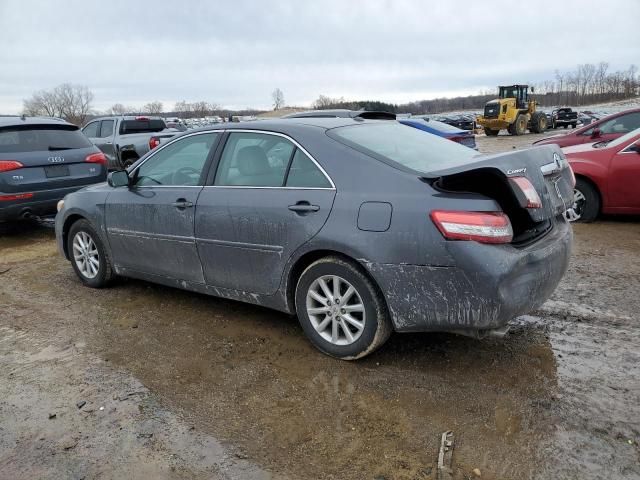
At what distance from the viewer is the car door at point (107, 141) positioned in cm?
1309

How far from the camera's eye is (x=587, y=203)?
7.16 metres

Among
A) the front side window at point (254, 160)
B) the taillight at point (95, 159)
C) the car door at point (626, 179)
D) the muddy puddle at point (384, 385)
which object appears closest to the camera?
the muddy puddle at point (384, 385)

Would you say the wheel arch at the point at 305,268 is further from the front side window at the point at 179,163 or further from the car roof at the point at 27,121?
the car roof at the point at 27,121

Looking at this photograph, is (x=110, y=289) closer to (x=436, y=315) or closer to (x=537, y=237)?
(x=436, y=315)

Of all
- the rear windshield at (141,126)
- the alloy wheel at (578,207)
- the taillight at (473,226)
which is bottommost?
the alloy wheel at (578,207)

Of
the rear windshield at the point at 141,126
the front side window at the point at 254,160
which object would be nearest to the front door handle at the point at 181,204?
the front side window at the point at 254,160

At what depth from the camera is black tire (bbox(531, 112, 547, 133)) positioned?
3381 cm

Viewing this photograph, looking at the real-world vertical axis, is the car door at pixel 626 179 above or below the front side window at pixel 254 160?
below

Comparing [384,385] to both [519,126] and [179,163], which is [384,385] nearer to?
[179,163]

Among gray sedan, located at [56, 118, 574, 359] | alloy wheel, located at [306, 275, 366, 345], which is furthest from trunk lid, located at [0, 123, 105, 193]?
alloy wheel, located at [306, 275, 366, 345]

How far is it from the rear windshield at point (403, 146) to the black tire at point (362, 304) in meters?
0.72

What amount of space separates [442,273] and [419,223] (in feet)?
1.02

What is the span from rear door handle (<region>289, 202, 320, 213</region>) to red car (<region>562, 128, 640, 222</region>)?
4.66 meters

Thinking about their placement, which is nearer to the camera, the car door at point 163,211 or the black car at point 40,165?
the car door at point 163,211
